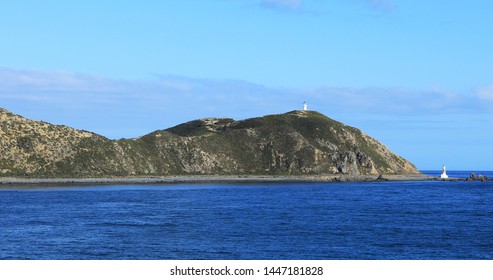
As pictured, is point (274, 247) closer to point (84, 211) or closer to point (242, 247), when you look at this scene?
point (242, 247)

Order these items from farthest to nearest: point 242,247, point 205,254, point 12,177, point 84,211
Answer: point 12,177, point 84,211, point 242,247, point 205,254

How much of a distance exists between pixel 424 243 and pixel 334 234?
9297 millimetres

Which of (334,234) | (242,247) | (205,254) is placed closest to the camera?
(205,254)

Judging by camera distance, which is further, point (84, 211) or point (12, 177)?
point (12, 177)

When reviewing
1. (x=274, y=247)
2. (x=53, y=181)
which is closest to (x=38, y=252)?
(x=274, y=247)

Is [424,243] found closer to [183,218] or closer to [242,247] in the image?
[242,247]

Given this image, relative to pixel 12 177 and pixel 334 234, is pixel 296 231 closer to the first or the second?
pixel 334 234

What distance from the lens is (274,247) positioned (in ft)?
180

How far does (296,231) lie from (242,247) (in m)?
13.5

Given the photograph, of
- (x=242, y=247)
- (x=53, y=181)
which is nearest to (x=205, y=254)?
(x=242, y=247)
